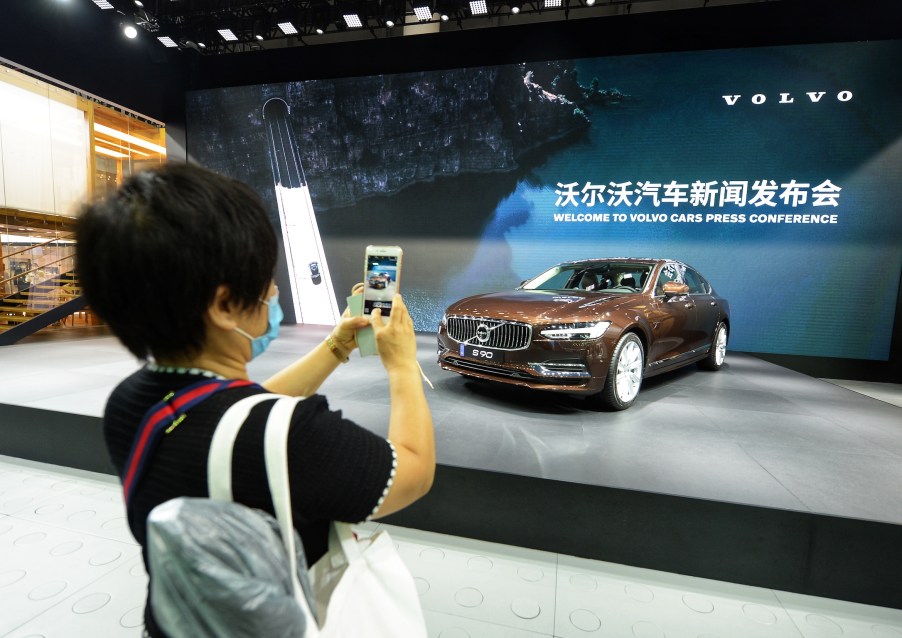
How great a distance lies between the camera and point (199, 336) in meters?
0.56

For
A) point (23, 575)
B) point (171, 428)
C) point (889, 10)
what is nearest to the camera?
point (171, 428)

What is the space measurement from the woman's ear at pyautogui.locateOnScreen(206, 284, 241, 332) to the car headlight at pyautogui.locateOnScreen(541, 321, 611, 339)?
7.69 ft

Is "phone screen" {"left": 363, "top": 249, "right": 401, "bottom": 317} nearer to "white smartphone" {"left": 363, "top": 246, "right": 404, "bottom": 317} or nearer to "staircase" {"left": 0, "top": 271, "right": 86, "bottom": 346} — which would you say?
"white smartphone" {"left": 363, "top": 246, "right": 404, "bottom": 317}

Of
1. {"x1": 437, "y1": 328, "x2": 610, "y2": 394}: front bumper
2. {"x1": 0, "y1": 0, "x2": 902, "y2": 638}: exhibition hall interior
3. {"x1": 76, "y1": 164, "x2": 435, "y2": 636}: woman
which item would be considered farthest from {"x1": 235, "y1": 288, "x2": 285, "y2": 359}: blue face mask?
{"x1": 437, "y1": 328, "x2": 610, "y2": 394}: front bumper

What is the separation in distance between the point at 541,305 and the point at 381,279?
2.06 metres

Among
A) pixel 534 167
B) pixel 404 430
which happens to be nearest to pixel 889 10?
pixel 534 167

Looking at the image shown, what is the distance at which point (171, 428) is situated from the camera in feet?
1.72

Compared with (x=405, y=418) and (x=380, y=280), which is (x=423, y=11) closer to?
(x=380, y=280)

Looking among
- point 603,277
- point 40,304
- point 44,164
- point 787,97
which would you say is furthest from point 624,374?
point 44,164

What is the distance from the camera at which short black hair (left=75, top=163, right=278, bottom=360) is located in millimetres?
500

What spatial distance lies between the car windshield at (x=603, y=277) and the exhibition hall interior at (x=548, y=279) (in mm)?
29

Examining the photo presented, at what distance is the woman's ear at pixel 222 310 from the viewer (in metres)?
0.56

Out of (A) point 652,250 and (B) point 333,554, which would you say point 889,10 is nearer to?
(A) point 652,250

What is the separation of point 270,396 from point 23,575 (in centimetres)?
188
